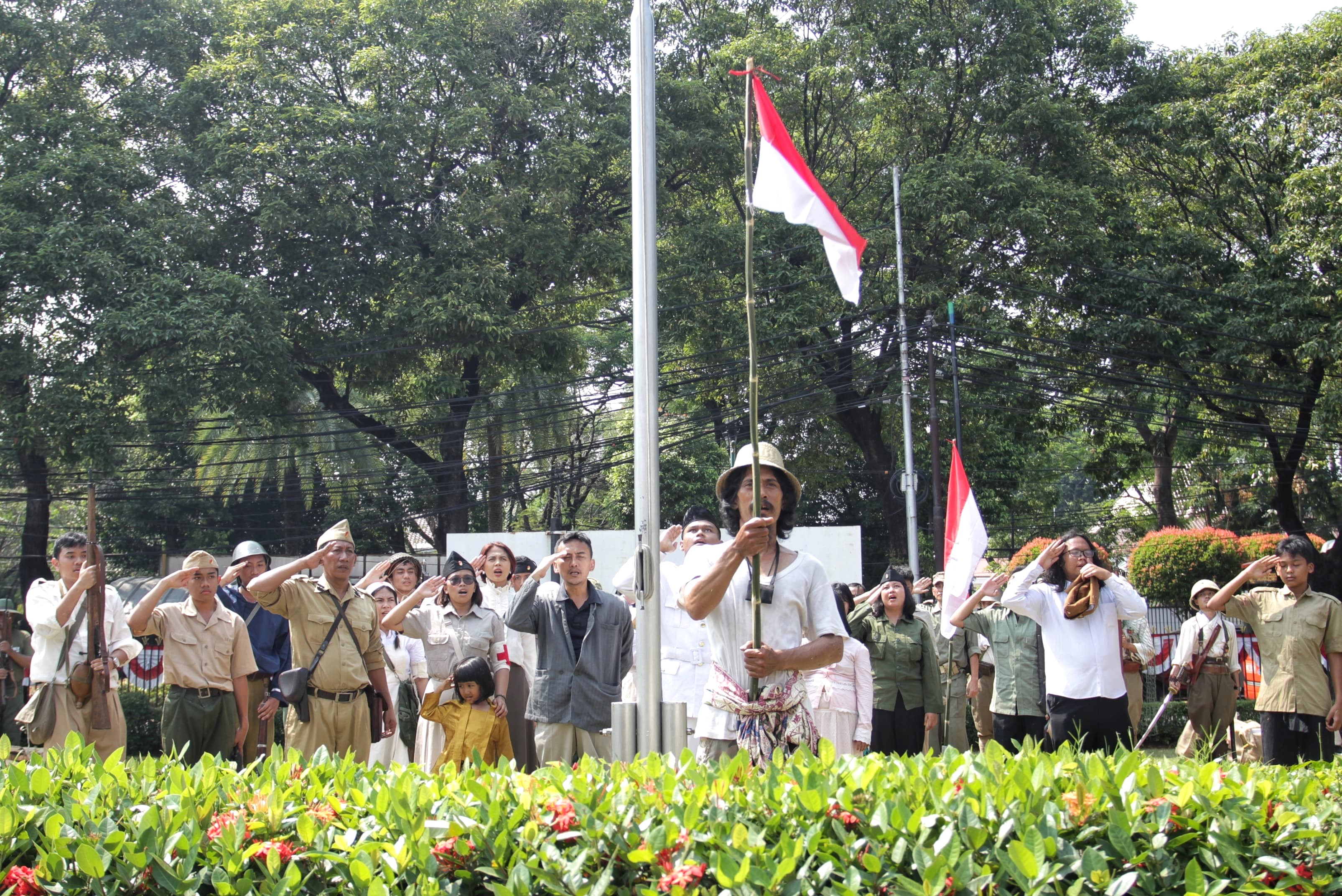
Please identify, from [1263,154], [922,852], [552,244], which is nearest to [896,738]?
[922,852]

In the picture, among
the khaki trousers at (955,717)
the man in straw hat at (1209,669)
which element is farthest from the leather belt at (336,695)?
the man in straw hat at (1209,669)

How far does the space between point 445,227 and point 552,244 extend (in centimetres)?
199

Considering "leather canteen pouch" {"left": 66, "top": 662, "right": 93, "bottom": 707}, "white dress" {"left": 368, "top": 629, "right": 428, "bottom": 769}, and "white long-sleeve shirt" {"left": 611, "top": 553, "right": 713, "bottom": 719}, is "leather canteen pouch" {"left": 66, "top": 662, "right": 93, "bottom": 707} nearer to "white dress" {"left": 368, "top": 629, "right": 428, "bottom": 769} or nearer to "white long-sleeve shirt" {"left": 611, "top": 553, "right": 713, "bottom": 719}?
"white dress" {"left": 368, "top": 629, "right": 428, "bottom": 769}

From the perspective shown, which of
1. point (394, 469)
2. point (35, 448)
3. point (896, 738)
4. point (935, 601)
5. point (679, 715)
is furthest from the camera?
point (394, 469)

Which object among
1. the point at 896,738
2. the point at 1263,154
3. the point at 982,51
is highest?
the point at 982,51

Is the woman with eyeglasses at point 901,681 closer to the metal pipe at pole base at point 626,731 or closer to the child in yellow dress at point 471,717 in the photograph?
the child in yellow dress at point 471,717

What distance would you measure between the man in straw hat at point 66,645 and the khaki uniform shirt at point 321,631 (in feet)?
3.85

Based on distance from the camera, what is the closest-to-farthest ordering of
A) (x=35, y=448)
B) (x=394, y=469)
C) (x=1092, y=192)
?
(x=35, y=448), (x=1092, y=192), (x=394, y=469)

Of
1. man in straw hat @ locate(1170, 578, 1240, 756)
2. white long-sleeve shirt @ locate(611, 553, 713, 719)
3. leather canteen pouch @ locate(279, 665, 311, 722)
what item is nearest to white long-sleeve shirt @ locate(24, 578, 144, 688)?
leather canteen pouch @ locate(279, 665, 311, 722)

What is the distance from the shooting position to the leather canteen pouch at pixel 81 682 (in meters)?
6.59

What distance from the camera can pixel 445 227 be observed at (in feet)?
70.2

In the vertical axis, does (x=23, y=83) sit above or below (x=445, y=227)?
above

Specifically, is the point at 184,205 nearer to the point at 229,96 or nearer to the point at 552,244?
the point at 229,96

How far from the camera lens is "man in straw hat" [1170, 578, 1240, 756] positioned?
1000cm
